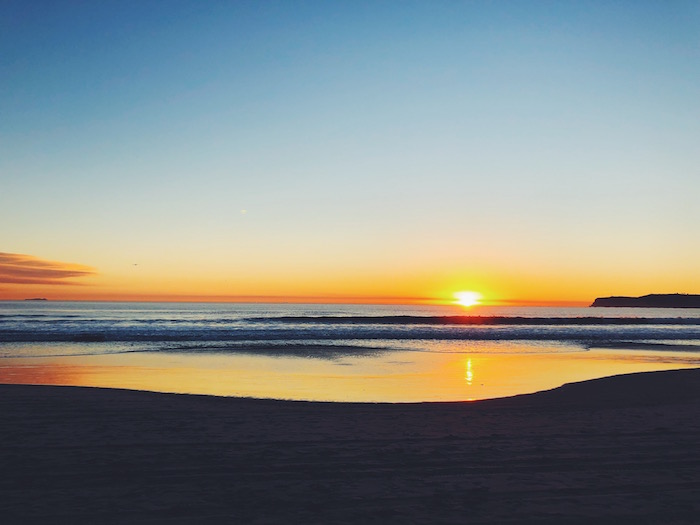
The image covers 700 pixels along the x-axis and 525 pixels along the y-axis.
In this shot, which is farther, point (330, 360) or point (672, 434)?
point (330, 360)

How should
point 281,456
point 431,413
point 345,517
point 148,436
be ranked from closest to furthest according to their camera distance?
point 345,517 → point 281,456 → point 148,436 → point 431,413

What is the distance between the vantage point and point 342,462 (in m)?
6.83

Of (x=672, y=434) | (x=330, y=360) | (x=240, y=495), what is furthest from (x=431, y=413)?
(x=330, y=360)

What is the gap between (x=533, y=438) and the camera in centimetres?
820

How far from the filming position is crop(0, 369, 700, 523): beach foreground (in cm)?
521

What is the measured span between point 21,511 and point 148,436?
10.0 ft

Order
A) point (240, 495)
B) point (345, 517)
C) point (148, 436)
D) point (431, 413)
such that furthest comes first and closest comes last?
1. point (431, 413)
2. point (148, 436)
3. point (240, 495)
4. point (345, 517)

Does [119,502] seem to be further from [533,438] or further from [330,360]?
[330,360]

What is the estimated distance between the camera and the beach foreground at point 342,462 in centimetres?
521

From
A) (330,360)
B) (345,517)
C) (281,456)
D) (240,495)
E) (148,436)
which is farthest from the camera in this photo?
(330,360)

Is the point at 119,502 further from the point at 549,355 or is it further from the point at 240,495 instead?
the point at 549,355

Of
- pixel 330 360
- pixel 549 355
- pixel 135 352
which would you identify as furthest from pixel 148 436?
pixel 549 355

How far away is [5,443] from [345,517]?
505 centimetres

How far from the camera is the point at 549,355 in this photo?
84.6 ft
